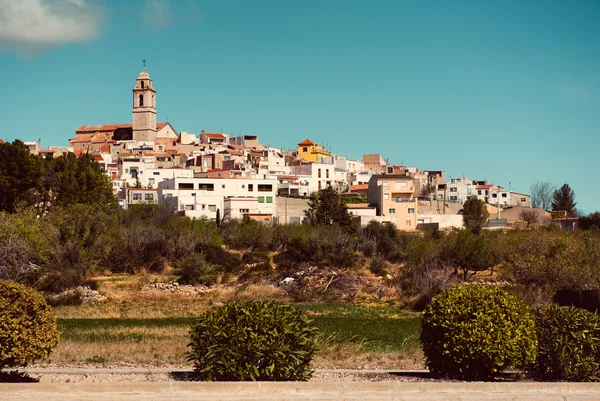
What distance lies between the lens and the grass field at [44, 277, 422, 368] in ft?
53.5

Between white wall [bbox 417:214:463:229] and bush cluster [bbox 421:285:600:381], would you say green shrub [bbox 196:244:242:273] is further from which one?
bush cluster [bbox 421:285:600:381]

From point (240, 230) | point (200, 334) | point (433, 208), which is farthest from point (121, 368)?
point (433, 208)

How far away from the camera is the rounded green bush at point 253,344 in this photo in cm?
1151

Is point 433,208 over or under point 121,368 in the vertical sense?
over

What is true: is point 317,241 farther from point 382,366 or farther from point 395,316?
point 382,366

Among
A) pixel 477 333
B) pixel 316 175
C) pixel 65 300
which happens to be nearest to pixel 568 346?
pixel 477 333

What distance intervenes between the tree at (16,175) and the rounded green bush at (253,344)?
47.3 metres

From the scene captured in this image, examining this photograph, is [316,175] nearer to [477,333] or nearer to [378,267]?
[378,267]

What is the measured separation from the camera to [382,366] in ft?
51.2

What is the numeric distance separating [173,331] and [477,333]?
42.3ft

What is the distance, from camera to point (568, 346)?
1245 centimetres

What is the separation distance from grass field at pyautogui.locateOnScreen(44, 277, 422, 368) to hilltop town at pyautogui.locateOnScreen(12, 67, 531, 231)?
106 ft

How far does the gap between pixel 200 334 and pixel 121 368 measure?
334 centimetres

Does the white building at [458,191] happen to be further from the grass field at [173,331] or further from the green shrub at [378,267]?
the grass field at [173,331]
